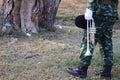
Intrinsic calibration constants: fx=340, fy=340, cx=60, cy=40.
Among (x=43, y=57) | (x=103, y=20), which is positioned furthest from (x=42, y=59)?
(x=103, y=20)

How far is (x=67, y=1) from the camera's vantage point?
639 inches

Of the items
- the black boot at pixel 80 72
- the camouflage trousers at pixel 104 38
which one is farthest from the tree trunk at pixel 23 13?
the camouflage trousers at pixel 104 38

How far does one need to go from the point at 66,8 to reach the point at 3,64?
949 cm

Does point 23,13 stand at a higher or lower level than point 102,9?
lower

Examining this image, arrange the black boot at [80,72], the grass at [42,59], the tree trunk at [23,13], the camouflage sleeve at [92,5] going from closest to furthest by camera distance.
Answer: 1. the camouflage sleeve at [92,5]
2. the black boot at [80,72]
3. the grass at [42,59]
4. the tree trunk at [23,13]

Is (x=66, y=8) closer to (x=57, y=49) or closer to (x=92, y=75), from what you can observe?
(x=57, y=49)

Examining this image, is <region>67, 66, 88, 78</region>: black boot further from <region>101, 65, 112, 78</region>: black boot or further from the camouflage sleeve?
the camouflage sleeve

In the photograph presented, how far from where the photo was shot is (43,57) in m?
5.86

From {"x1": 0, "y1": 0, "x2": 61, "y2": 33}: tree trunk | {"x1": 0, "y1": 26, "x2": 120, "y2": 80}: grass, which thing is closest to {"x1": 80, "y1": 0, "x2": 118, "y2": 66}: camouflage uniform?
{"x1": 0, "y1": 26, "x2": 120, "y2": 80}: grass

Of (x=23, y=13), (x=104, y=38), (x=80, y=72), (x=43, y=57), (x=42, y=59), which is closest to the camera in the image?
(x=104, y=38)

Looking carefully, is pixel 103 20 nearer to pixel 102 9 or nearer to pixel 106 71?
pixel 102 9

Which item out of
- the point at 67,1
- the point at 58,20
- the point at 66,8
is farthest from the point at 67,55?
the point at 67,1

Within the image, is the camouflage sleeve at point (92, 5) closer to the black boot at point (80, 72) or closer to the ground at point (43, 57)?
the black boot at point (80, 72)

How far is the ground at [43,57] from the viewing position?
5.09 meters
